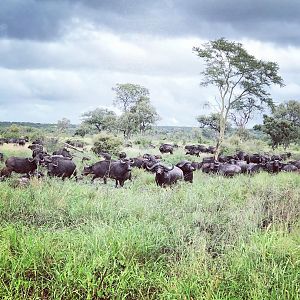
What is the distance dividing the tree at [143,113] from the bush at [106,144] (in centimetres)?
2444

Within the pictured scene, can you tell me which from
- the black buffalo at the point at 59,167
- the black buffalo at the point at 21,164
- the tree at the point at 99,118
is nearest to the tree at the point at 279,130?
→ the tree at the point at 99,118

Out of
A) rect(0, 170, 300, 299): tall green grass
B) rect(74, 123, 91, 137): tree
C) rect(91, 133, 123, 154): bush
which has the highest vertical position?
rect(74, 123, 91, 137): tree

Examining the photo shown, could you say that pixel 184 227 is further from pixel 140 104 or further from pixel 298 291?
pixel 140 104

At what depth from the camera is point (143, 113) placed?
5772 centimetres

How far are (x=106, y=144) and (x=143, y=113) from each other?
2614 cm

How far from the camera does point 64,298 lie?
214 inches

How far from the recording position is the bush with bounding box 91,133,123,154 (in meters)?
32.0

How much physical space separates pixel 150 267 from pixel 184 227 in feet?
5.58

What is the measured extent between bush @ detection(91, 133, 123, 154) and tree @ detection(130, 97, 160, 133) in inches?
962

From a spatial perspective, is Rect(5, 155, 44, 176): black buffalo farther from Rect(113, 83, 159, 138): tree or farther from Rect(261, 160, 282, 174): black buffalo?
Rect(113, 83, 159, 138): tree

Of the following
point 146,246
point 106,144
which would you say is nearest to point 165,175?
point 146,246

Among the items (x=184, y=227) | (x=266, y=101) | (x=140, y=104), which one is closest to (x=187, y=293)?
(x=184, y=227)

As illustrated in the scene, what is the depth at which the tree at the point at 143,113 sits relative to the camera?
57.7 m

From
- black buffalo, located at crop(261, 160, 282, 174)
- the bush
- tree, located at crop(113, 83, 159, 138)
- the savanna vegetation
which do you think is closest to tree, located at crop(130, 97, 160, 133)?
tree, located at crop(113, 83, 159, 138)
